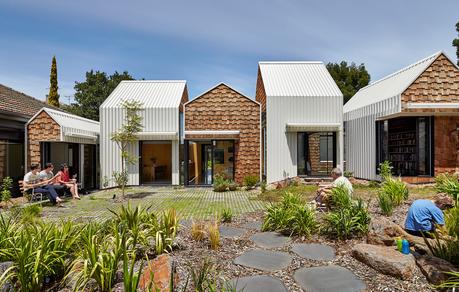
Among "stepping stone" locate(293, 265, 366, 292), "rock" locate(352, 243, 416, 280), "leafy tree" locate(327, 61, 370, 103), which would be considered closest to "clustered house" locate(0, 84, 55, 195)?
"stepping stone" locate(293, 265, 366, 292)

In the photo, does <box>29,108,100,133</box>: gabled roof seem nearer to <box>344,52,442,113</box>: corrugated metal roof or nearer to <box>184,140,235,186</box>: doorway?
<box>184,140,235,186</box>: doorway

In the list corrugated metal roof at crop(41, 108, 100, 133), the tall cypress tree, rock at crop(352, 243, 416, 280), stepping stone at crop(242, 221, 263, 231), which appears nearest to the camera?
rock at crop(352, 243, 416, 280)

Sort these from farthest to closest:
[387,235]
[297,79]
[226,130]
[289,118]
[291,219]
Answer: [297,79]
[226,130]
[289,118]
[291,219]
[387,235]

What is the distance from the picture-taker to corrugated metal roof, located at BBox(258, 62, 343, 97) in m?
15.8

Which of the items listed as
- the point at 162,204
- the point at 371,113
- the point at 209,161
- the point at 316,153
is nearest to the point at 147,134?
the point at 209,161

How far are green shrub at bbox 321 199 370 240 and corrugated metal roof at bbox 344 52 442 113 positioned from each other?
8.56 meters

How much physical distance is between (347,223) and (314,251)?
0.84 meters

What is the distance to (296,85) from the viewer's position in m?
16.3

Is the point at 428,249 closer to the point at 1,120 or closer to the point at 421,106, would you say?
the point at 421,106

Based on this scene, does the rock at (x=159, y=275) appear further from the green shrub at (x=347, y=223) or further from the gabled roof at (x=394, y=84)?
the gabled roof at (x=394, y=84)

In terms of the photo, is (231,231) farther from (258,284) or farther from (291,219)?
(258,284)

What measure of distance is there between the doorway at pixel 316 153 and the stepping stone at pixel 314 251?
1063 cm

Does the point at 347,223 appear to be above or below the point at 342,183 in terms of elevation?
below

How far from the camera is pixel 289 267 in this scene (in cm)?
431
